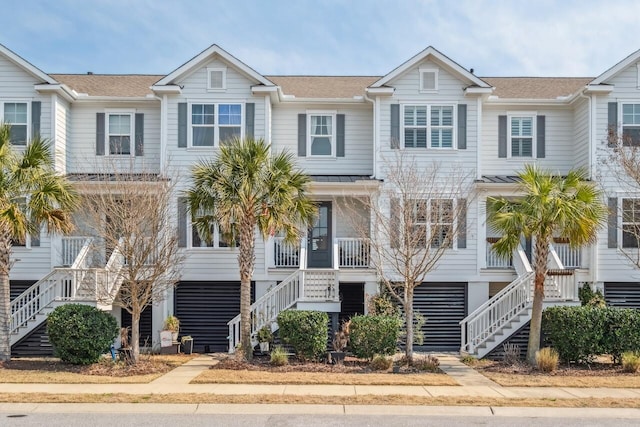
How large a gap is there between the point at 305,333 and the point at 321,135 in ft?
26.4

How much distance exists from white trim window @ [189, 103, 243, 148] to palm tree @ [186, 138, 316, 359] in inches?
169

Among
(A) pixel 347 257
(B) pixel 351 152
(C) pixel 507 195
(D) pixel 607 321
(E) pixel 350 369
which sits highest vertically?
(B) pixel 351 152

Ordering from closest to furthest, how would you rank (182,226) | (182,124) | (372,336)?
(372,336), (182,226), (182,124)

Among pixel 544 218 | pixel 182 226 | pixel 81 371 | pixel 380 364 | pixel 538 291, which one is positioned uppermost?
pixel 544 218

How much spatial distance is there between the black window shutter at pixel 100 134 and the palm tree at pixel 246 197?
6.38 meters

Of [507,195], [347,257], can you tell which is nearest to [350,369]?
[347,257]

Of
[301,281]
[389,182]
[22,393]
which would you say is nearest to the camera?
[22,393]

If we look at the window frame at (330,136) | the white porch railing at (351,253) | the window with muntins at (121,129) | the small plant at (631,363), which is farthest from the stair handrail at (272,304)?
the small plant at (631,363)

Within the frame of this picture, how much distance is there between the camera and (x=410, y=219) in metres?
16.6

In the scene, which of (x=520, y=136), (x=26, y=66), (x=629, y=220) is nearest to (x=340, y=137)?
(x=520, y=136)

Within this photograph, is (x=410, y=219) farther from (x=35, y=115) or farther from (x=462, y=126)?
(x=35, y=115)

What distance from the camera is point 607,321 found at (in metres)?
16.5

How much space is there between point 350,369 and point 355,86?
11937 millimetres

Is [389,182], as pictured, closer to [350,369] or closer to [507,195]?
[507,195]
